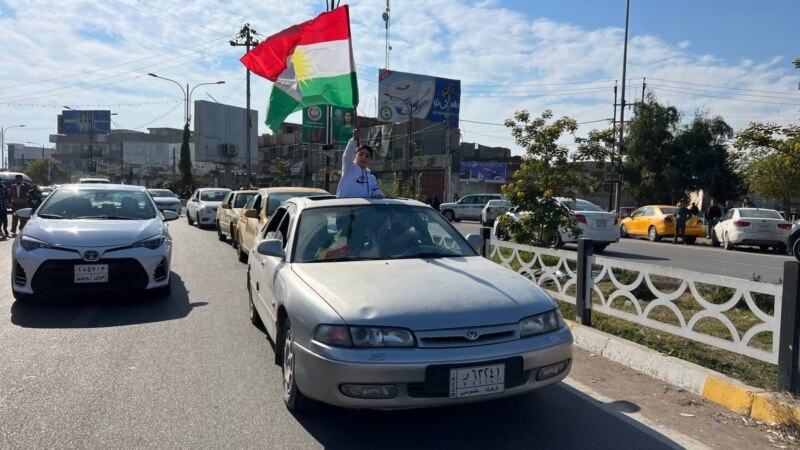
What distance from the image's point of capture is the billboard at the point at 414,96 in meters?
55.5

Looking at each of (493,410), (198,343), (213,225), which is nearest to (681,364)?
(493,410)

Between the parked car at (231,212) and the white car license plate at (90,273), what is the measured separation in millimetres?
7814

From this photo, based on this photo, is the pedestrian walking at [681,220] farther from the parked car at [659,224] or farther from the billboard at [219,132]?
the billboard at [219,132]

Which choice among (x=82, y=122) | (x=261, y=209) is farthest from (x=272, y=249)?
(x=82, y=122)

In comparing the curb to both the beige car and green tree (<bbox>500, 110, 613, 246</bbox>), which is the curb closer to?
green tree (<bbox>500, 110, 613, 246</bbox>)

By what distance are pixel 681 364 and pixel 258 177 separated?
223 ft

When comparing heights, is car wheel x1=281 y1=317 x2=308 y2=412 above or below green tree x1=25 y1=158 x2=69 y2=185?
below

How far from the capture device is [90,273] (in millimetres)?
6887

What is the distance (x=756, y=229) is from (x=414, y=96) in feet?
131

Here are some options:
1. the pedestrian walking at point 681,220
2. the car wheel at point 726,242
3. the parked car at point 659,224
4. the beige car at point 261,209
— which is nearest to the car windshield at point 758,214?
the car wheel at point 726,242

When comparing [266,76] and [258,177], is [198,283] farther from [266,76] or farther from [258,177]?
[258,177]

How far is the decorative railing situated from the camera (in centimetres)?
479

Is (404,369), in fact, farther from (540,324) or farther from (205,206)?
(205,206)

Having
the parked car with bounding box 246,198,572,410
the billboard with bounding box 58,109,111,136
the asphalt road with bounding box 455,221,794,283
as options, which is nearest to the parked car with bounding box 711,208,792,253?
the asphalt road with bounding box 455,221,794,283
